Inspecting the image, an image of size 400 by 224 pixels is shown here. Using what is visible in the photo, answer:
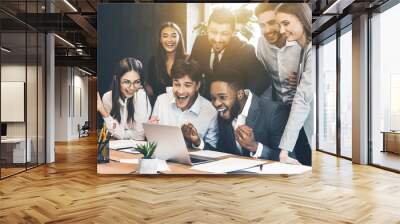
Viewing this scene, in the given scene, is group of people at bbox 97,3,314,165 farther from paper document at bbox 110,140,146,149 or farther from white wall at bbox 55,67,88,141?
white wall at bbox 55,67,88,141

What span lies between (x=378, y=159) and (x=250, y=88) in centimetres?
343

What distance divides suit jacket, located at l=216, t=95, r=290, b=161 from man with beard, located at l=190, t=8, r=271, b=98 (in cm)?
31

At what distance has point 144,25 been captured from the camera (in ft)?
20.7

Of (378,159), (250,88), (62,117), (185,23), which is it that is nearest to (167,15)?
(185,23)

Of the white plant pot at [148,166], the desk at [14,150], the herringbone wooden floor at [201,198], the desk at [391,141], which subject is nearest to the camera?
the herringbone wooden floor at [201,198]

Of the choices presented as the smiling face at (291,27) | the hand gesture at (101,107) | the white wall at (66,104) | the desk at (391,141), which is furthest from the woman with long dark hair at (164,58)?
the white wall at (66,104)

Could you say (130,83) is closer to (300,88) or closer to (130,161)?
(130,161)

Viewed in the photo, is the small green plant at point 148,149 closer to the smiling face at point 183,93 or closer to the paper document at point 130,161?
the paper document at point 130,161

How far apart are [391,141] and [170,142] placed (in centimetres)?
437

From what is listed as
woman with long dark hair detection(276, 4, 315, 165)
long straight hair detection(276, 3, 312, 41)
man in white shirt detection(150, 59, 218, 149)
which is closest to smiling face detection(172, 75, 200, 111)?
man in white shirt detection(150, 59, 218, 149)

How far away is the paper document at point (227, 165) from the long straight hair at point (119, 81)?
1466mm

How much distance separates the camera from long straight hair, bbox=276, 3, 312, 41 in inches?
244

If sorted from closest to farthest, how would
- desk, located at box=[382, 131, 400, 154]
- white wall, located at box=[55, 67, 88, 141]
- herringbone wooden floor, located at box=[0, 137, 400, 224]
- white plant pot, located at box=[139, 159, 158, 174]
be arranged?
herringbone wooden floor, located at box=[0, 137, 400, 224]
white plant pot, located at box=[139, 159, 158, 174]
desk, located at box=[382, 131, 400, 154]
white wall, located at box=[55, 67, 88, 141]

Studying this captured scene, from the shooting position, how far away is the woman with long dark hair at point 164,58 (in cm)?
628
